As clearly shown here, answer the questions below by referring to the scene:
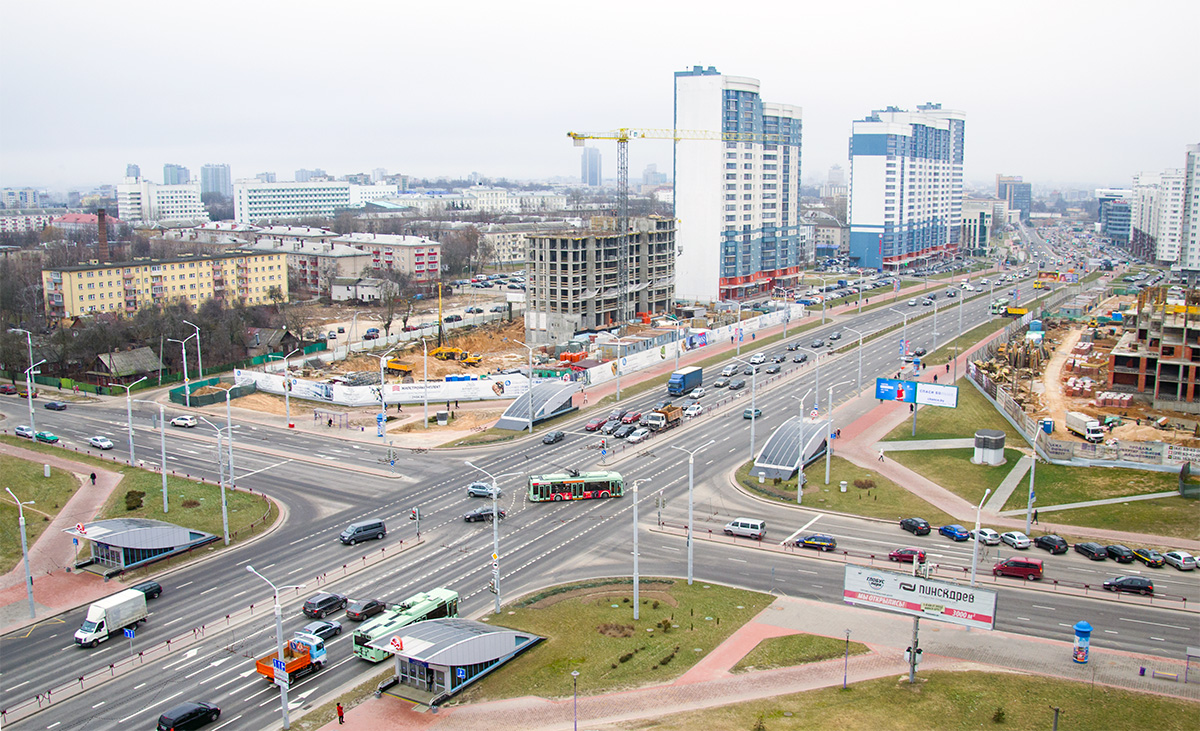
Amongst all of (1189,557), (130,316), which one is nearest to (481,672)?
→ (1189,557)

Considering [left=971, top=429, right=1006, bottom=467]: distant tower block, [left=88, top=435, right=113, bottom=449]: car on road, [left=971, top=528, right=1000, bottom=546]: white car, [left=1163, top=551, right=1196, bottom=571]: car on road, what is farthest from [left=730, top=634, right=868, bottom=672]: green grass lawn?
[left=88, top=435, right=113, bottom=449]: car on road

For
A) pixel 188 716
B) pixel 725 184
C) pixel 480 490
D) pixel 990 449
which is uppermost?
pixel 725 184

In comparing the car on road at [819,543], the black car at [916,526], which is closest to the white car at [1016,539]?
the black car at [916,526]

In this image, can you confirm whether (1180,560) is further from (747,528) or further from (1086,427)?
(1086,427)

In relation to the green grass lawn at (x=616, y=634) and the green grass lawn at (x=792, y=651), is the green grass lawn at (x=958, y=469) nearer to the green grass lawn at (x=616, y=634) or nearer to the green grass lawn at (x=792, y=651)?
the green grass lawn at (x=616, y=634)

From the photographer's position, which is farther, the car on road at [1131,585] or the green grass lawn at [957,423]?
the green grass lawn at [957,423]

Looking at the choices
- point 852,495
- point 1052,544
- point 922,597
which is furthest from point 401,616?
point 1052,544
